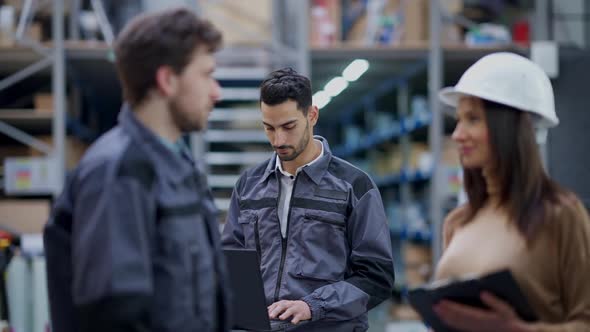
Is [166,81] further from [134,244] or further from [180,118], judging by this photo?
[134,244]

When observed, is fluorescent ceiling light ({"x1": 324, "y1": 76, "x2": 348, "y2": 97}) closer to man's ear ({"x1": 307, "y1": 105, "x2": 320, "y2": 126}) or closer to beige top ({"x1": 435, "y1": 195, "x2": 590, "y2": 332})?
man's ear ({"x1": 307, "y1": 105, "x2": 320, "y2": 126})

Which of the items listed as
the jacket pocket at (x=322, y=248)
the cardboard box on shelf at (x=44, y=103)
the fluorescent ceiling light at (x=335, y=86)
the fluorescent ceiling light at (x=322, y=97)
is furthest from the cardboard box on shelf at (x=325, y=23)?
the jacket pocket at (x=322, y=248)

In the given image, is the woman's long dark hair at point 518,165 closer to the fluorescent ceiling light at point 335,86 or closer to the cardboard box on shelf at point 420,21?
the cardboard box on shelf at point 420,21

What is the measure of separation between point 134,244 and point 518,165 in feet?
3.37

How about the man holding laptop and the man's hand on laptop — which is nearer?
the man's hand on laptop

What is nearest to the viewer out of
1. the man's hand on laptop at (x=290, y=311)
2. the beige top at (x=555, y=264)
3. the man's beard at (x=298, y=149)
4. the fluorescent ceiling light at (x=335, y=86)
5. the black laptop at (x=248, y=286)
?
the beige top at (x=555, y=264)

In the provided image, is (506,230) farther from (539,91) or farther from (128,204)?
(128,204)

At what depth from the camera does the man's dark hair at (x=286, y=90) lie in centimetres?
317

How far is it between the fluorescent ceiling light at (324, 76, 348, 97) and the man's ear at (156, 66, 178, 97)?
8.47 m

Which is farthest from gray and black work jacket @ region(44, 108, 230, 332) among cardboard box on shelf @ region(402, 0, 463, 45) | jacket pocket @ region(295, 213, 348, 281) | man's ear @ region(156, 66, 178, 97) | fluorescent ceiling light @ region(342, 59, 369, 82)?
fluorescent ceiling light @ region(342, 59, 369, 82)

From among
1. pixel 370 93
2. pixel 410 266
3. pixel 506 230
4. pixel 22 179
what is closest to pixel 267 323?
pixel 506 230

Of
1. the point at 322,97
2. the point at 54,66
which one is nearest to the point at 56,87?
the point at 54,66

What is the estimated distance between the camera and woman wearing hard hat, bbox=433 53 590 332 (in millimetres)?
2047

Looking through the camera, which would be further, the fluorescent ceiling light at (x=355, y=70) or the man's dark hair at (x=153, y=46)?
the fluorescent ceiling light at (x=355, y=70)
